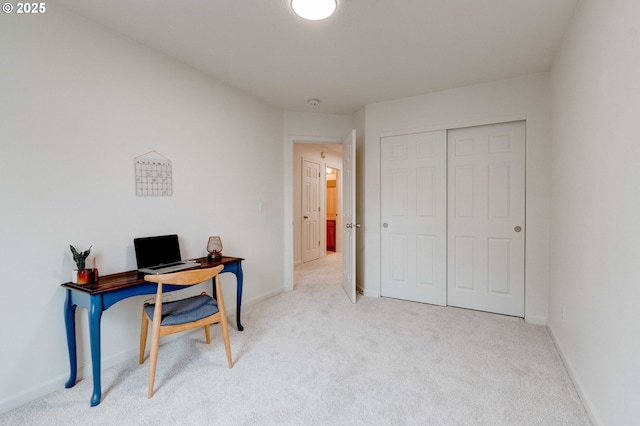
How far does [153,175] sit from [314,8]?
Answer: 1.71m

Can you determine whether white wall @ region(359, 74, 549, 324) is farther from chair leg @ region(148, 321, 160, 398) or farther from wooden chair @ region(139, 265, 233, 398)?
chair leg @ region(148, 321, 160, 398)

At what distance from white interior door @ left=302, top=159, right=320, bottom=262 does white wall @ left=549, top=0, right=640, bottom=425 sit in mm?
4090

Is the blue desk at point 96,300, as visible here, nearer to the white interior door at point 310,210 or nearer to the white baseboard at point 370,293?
the white baseboard at point 370,293

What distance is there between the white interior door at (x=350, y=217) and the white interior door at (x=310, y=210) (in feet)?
6.19

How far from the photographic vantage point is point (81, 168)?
1972 mm

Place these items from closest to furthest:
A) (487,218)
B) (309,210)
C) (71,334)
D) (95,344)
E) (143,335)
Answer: (95,344) → (71,334) → (143,335) → (487,218) → (309,210)

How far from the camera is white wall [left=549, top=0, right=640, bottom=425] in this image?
1214 mm

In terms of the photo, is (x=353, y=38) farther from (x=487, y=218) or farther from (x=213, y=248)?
(x=487, y=218)

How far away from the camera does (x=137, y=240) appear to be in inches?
86.6

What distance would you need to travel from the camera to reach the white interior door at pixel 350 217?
345cm

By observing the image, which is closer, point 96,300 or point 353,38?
point 96,300
